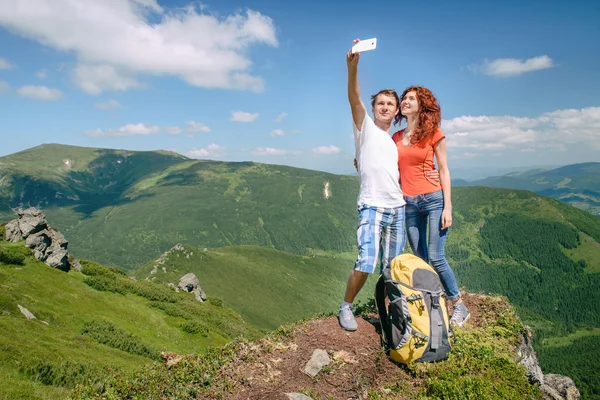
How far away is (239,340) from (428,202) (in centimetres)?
538

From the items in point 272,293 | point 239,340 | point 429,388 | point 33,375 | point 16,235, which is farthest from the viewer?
point 272,293

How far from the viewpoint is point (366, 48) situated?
245 inches

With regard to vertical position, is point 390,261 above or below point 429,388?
above

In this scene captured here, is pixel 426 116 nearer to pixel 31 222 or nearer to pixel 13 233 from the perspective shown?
pixel 31 222

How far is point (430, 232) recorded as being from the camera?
25.9 ft

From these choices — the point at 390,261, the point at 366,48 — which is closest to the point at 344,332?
the point at 390,261

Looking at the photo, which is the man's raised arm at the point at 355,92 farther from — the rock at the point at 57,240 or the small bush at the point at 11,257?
the rock at the point at 57,240

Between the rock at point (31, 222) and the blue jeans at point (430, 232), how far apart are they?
125 ft

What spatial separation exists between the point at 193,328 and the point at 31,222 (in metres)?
19.1

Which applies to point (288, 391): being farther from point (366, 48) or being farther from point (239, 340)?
point (366, 48)

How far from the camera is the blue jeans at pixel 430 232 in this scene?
7.68 metres

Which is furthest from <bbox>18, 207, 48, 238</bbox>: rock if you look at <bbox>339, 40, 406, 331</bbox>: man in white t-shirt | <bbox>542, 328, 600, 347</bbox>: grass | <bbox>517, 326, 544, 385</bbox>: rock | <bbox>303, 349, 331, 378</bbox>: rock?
<bbox>542, 328, 600, 347</bbox>: grass

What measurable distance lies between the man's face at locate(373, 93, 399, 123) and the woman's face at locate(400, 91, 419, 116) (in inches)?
19.5

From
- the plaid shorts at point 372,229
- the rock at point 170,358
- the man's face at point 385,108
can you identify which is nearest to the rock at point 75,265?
the rock at point 170,358
